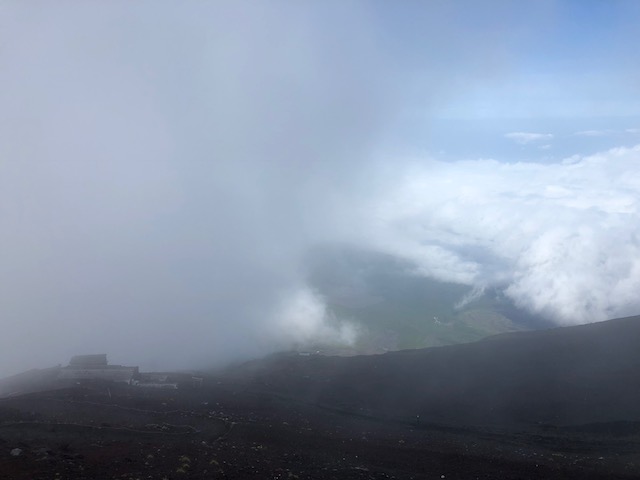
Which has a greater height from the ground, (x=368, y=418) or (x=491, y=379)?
(x=491, y=379)

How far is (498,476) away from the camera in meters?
30.0

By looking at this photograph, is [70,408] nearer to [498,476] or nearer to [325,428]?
[325,428]

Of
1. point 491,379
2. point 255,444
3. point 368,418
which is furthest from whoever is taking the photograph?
point 491,379

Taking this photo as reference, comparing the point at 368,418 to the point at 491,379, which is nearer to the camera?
the point at 368,418

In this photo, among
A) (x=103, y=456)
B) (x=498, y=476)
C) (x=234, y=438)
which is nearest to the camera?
(x=103, y=456)

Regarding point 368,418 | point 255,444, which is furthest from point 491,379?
point 255,444

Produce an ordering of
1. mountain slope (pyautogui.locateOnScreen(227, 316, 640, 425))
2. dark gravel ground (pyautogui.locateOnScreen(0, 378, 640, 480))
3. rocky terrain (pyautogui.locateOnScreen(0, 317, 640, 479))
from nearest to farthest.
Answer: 1. dark gravel ground (pyautogui.locateOnScreen(0, 378, 640, 480))
2. rocky terrain (pyautogui.locateOnScreen(0, 317, 640, 479))
3. mountain slope (pyautogui.locateOnScreen(227, 316, 640, 425))

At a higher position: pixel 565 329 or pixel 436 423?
pixel 565 329

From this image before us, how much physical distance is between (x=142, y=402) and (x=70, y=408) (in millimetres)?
4752

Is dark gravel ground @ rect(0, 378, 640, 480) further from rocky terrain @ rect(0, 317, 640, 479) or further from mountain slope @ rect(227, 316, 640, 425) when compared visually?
mountain slope @ rect(227, 316, 640, 425)

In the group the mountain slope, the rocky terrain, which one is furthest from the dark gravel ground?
the mountain slope

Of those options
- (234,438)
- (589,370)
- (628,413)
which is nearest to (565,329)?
(589,370)

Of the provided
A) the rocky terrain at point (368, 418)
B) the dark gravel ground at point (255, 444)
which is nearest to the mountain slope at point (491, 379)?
the rocky terrain at point (368, 418)

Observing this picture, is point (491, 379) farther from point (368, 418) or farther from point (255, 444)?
point (255, 444)
